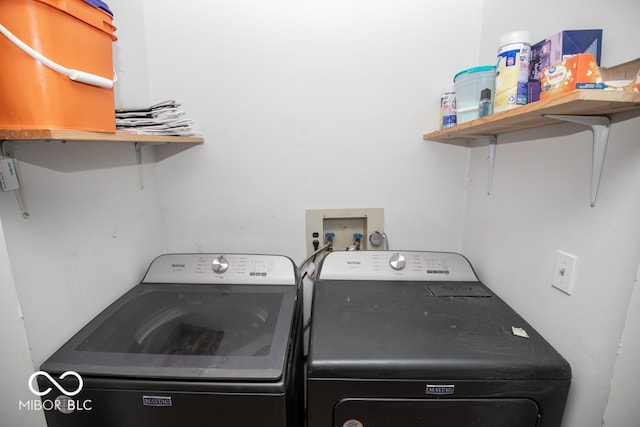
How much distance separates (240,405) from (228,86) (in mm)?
1319

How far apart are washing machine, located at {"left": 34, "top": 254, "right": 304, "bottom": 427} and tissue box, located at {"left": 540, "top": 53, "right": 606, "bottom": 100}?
973 mm

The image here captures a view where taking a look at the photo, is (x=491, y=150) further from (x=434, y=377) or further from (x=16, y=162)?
(x=16, y=162)

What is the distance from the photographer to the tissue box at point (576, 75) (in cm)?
Answer: 60

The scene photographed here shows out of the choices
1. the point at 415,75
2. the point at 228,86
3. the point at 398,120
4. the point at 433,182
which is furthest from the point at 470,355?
the point at 228,86

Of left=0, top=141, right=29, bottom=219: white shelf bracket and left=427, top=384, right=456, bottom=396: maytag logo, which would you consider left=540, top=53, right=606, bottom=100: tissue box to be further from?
left=0, top=141, right=29, bottom=219: white shelf bracket

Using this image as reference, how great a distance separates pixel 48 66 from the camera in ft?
2.13

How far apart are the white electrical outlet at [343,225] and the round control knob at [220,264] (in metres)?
0.43

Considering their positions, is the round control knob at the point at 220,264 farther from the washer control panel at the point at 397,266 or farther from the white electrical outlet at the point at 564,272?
the white electrical outlet at the point at 564,272

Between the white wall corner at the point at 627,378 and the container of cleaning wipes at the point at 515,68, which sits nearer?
the white wall corner at the point at 627,378

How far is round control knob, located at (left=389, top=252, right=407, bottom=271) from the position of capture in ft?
4.37

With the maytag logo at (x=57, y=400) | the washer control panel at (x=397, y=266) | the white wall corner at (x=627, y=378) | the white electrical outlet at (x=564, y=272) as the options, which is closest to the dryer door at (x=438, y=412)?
the white wall corner at (x=627, y=378)

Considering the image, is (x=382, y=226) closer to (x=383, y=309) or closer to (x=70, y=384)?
(x=383, y=309)

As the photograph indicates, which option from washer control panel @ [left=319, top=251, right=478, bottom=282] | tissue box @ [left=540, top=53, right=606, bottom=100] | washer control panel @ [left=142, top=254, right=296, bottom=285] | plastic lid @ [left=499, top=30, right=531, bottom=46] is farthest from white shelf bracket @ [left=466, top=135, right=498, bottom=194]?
washer control panel @ [left=142, top=254, right=296, bottom=285]

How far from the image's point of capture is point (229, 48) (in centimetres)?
139
